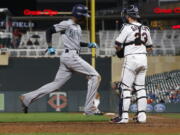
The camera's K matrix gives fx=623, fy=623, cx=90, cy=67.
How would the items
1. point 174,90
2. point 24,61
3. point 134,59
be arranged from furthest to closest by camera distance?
point 24,61 → point 174,90 → point 134,59

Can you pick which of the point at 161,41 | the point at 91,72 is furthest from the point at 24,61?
the point at 91,72

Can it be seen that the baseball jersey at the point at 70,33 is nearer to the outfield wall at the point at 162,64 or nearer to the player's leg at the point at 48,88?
the player's leg at the point at 48,88

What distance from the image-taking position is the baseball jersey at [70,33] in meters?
11.6

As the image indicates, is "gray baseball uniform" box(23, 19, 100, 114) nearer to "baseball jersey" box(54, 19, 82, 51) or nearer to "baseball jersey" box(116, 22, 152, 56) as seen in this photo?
"baseball jersey" box(54, 19, 82, 51)

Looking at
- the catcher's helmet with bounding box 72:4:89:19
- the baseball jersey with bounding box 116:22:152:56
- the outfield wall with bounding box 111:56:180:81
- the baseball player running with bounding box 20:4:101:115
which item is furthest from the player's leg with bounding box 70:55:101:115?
the outfield wall with bounding box 111:56:180:81

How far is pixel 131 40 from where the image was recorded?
35.8ft

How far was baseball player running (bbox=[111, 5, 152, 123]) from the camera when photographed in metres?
10.9

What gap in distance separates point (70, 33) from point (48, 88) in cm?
112

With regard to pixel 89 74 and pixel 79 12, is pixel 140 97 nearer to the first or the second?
pixel 89 74

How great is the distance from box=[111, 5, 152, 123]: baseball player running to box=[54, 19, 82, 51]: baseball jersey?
1.07 m

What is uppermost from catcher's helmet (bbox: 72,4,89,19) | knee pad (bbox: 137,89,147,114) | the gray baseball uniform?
catcher's helmet (bbox: 72,4,89,19)

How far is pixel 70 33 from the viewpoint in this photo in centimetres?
1169

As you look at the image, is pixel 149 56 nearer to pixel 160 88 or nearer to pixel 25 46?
pixel 160 88

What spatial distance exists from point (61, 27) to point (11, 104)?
22.1 metres
